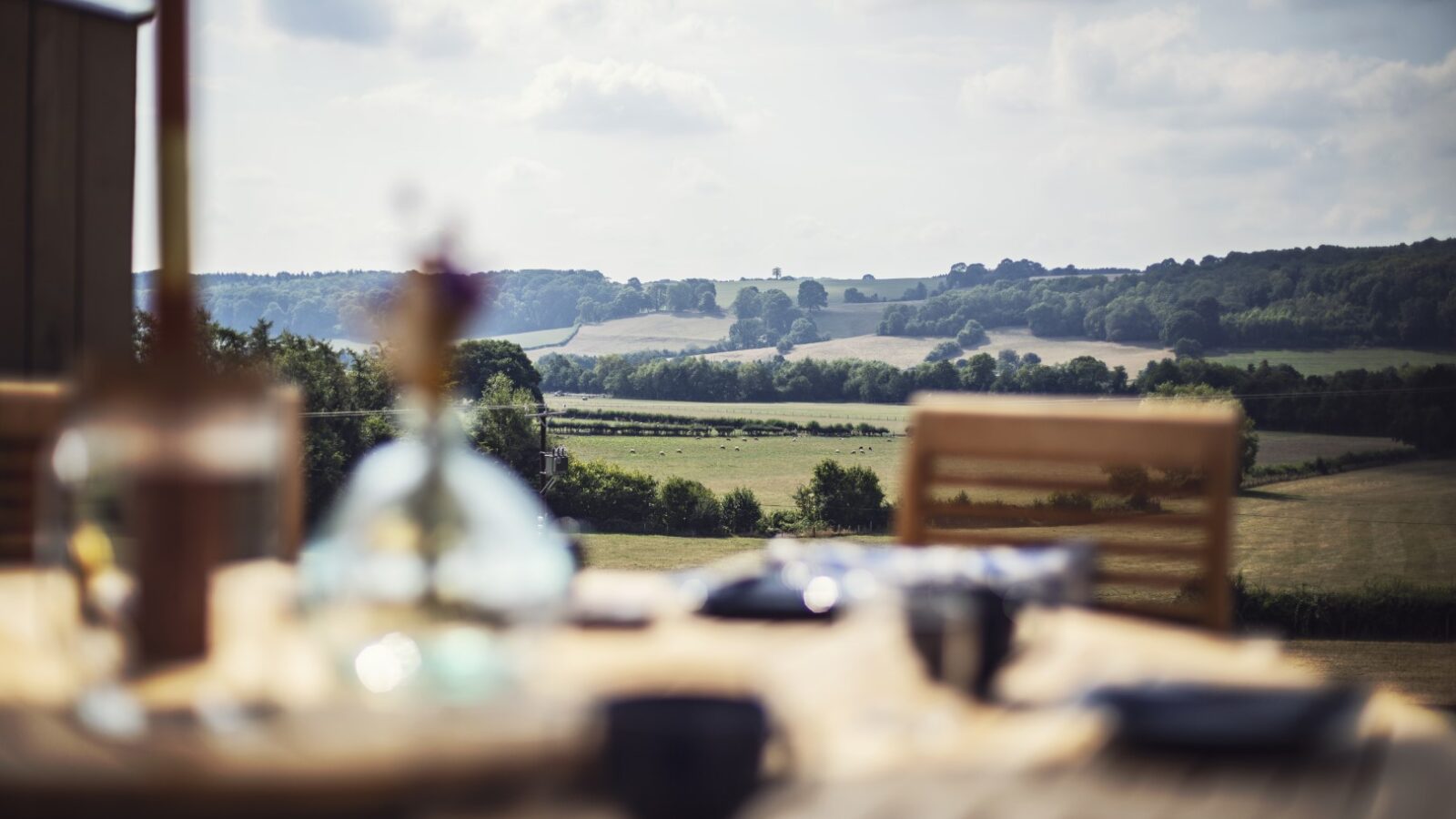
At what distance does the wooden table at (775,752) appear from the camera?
63cm

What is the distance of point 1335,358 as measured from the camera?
126ft

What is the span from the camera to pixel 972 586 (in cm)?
92

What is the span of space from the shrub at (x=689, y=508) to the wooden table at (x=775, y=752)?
45576mm

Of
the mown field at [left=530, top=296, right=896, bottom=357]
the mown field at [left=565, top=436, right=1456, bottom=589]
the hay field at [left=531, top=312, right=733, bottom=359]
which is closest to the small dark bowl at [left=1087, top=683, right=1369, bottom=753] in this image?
the mown field at [left=565, top=436, right=1456, bottom=589]

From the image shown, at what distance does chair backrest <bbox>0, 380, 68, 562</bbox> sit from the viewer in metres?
1.57

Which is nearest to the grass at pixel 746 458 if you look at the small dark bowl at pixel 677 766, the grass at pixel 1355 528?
the grass at pixel 1355 528

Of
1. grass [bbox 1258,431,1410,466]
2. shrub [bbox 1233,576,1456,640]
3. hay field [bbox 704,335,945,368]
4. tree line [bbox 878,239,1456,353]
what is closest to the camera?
shrub [bbox 1233,576,1456,640]

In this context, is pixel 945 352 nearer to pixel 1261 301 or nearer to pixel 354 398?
pixel 1261 301

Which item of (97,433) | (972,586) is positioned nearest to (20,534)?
(97,433)

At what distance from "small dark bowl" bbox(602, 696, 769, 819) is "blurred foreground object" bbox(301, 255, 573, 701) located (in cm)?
19

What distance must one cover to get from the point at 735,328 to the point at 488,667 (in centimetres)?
5503

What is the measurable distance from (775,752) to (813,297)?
184ft

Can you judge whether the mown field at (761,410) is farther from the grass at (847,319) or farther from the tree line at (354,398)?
the tree line at (354,398)

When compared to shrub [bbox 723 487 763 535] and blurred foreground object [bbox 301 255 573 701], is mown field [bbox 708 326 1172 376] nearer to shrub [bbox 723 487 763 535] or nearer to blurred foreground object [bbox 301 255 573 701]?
shrub [bbox 723 487 763 535]
